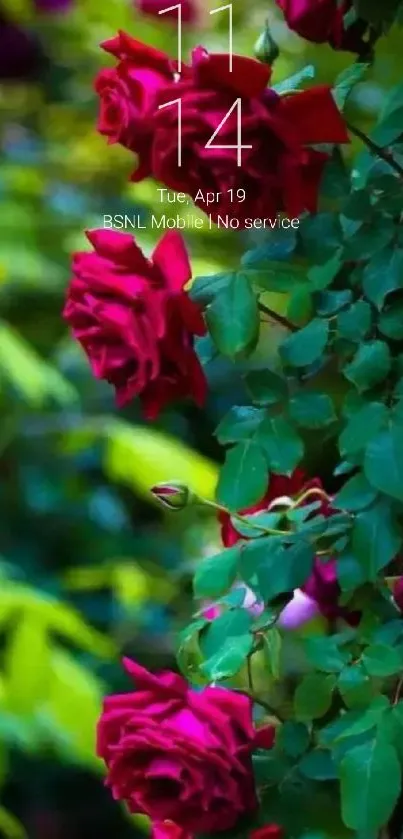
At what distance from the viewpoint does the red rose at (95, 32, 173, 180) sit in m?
0.53

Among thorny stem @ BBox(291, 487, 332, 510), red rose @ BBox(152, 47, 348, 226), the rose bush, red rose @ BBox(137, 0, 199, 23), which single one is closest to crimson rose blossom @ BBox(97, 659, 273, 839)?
the rose bush

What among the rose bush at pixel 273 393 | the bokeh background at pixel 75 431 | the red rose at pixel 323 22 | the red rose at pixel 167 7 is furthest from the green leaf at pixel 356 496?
the bokeh background at pixel 75 431

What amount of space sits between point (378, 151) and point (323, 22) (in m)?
0.07

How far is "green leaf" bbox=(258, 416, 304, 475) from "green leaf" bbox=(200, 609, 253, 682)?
→ 79mm

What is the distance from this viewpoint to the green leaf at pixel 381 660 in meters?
0.52

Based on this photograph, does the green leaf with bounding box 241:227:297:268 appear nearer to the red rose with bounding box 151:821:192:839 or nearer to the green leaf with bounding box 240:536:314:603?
the green leaf with bounding box 240:536:314:603

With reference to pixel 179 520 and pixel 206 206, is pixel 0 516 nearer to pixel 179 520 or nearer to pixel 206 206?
pixel 179 520

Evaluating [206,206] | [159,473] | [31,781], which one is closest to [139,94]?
[206,206]

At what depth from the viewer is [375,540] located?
54 cm

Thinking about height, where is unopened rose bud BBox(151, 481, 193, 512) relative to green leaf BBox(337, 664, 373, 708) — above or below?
above

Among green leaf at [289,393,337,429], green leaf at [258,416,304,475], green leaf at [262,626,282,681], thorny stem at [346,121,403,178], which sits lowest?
green leaf at [262,626,282,681]

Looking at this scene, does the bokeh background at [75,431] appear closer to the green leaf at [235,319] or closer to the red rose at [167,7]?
the red rose at [167,7]

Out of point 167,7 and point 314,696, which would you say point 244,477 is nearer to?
point 314,696

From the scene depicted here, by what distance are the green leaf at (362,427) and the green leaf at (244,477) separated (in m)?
0.04
